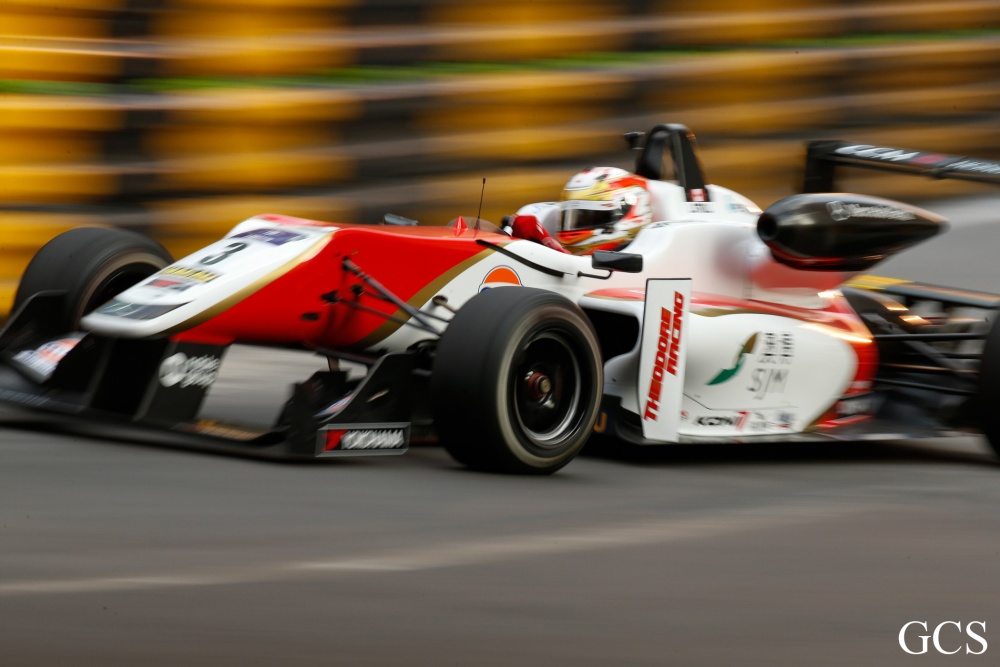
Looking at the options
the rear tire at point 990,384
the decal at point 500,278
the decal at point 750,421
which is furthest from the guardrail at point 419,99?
the rear tire at point 990,384

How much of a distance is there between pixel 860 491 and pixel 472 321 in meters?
1.71

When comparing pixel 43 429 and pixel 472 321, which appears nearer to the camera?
pixel 472 321

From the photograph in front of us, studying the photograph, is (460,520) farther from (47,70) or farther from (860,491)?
(47,70)

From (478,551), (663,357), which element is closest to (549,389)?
(663,357)

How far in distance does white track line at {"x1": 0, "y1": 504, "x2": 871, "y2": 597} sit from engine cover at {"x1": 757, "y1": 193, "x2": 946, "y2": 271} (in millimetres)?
1442

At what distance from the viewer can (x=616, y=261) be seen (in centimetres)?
609

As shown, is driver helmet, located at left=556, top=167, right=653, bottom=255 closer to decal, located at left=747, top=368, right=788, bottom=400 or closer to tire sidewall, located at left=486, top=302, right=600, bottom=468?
decal, located at left=747, top=368, right=788, bottom=400

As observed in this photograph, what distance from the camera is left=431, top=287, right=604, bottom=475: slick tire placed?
528 centimetres

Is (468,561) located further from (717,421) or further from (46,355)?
(46,355)

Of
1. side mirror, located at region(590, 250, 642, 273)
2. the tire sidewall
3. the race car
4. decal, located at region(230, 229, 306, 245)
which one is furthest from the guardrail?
the tire sidewall

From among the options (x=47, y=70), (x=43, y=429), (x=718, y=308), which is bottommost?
(x=43, y=429)

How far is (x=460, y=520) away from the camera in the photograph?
4.74 metres

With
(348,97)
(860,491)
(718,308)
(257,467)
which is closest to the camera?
(257,467)

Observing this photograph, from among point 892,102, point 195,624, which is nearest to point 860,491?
point 195,624
